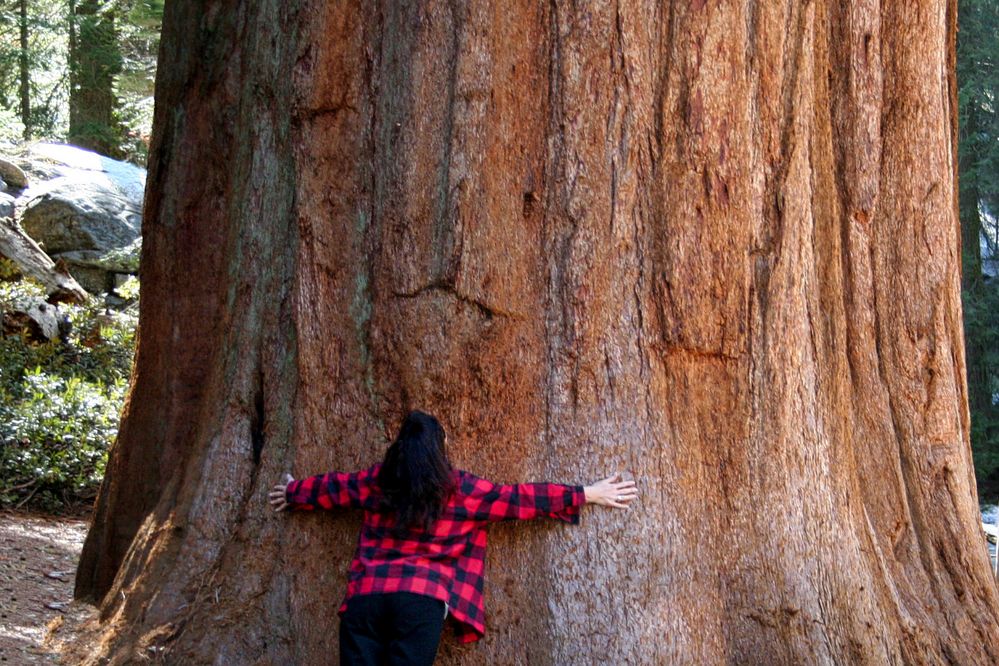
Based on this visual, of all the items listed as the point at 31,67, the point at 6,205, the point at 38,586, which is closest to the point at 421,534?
the point at 38,586

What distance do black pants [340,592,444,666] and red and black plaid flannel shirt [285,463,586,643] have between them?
47mm

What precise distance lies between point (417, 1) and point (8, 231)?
1153 cm

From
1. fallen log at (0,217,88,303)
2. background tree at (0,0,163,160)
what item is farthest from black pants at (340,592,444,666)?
background tree at (0,0,163,160)

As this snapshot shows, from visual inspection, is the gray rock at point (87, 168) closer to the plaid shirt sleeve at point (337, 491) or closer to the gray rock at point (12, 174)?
the gray rock at point (12, 174)

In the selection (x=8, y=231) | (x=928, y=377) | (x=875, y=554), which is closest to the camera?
(x=875, y=554)

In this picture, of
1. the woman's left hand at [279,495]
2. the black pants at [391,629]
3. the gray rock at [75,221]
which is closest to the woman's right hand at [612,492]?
the black pants at [391,629]

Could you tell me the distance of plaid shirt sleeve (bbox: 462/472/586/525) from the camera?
15.4ft

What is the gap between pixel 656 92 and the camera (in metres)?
4.91

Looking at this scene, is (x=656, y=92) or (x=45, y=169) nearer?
(x=656, y=92)

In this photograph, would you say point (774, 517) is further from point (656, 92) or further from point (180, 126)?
point (180, 126)

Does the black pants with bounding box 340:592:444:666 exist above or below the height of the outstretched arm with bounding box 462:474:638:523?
below

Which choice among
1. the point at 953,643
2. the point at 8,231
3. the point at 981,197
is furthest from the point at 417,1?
the point at 981,197

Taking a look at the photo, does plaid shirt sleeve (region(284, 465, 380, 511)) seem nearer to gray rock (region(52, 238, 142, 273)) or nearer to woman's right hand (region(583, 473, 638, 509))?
woman's right hand (region(583, 473, 638, 509))

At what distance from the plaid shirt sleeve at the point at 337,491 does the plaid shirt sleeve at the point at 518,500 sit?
42 cm
